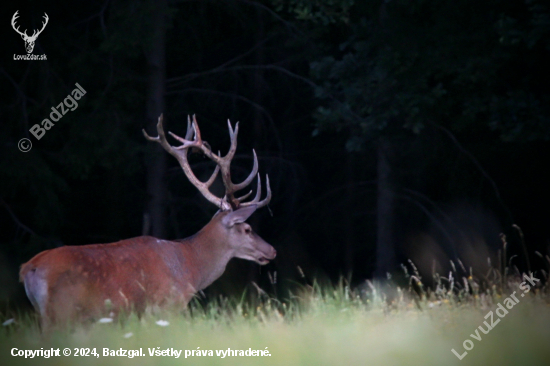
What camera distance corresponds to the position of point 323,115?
11.2 metres

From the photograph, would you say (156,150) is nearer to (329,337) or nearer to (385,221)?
(385,221)

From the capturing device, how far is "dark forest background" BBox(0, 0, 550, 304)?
10.1 meters

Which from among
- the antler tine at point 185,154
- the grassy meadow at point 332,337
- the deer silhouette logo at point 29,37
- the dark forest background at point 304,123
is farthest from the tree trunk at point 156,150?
the grassy meadow at point 332,337

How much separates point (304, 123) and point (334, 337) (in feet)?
38.5

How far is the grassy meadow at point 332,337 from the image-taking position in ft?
16.2

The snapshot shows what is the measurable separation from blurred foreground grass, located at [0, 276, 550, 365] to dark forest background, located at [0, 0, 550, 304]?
2.49 m

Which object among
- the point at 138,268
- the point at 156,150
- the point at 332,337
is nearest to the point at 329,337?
the point at 332,337

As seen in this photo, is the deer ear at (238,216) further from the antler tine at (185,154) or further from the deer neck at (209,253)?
the antler tine at (185,154)

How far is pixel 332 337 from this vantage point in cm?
518

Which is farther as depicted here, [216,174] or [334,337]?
[216,174]

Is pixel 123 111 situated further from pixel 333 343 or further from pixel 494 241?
pixel 333 343

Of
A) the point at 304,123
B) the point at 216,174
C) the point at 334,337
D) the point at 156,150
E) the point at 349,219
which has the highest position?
the point at 304,123

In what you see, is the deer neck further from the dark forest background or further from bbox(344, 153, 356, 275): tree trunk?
bbox(344, 153, 356, 275): tree trunk

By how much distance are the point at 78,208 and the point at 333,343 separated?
10792 millimetres
